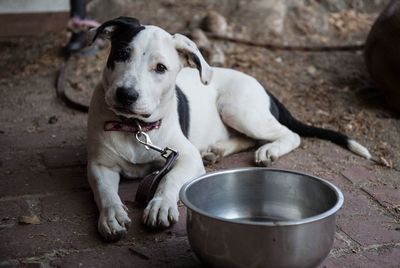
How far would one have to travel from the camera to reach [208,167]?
370 centimetres

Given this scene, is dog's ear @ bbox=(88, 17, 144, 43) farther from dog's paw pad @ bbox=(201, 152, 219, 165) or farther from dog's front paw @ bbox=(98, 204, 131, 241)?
dog's paw pad @ bbox=(201, 152, 219, 165)

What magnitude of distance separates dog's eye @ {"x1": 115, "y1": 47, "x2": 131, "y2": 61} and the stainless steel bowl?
0.67 m

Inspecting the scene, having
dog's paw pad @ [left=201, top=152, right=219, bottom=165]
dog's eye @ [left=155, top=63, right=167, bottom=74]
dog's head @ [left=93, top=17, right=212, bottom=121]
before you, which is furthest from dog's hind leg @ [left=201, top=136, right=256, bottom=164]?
dog's eye @ [left=155, top=63, right=167, bottom=74]

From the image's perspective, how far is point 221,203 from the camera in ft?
9.26

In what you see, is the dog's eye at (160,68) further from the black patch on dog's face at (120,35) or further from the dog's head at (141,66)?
the black patch on dog's face at (120,35)

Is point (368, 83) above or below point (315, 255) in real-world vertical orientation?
below

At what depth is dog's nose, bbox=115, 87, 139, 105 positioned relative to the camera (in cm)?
289

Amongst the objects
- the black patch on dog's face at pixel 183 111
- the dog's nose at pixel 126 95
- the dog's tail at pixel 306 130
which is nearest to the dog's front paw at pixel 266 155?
the dog's tail at pixel 306 130

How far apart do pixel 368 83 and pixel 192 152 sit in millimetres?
2388

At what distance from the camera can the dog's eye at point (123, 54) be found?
9.74ft

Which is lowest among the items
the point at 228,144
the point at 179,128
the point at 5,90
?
the point at 5,90

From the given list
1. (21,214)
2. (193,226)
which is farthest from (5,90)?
(193,226)

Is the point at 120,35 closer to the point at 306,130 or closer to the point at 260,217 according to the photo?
the point at 260,217

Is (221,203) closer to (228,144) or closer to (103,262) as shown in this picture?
(103,262)
